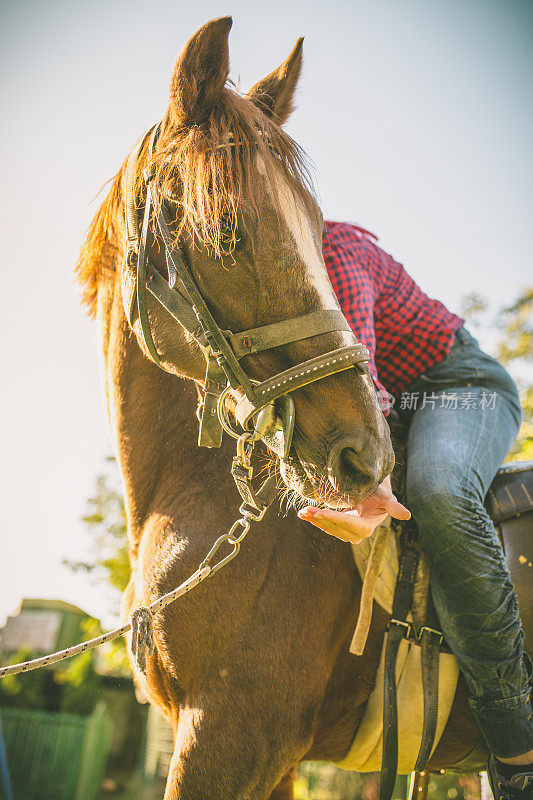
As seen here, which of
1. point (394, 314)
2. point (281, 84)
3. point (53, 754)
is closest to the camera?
point (281, 84)

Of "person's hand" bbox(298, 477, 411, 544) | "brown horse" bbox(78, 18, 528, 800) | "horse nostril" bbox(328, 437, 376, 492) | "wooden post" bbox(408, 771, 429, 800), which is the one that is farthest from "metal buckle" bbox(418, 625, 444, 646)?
"horse nostril" bbox(328, 437, 376, 492)

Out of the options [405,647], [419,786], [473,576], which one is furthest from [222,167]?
[419,786]

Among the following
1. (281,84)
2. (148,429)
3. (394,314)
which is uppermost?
(281,84)

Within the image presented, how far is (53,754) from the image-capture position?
13.8 metres

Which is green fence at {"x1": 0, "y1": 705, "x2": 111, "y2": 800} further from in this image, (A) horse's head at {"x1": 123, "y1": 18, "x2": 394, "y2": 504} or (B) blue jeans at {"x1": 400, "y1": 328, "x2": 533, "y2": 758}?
(A) horse's head at {"x1": 123, "y1": 18, "x2": 394, "y2": 504}

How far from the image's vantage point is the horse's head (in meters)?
1.81

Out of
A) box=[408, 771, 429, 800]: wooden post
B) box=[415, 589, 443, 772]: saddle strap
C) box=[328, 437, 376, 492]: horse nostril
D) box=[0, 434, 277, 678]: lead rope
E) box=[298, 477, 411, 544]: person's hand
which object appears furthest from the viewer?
box=[408, 771, 429, 800]: wooden post

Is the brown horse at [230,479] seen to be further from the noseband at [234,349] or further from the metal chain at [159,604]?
the metal chain at [159,604]

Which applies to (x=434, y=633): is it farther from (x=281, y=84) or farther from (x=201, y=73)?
(x=281, y=84)

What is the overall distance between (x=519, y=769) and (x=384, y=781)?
60 cm

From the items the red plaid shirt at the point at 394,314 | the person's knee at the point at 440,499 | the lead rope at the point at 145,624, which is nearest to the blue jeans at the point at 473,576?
the person's knee at the point at 440,499

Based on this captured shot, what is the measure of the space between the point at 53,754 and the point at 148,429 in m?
15.3

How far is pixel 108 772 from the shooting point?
1500cm

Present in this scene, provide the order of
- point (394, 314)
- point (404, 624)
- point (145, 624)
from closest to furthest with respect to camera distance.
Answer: point (145, 624) → point (404, 624) → point (394, 314)
